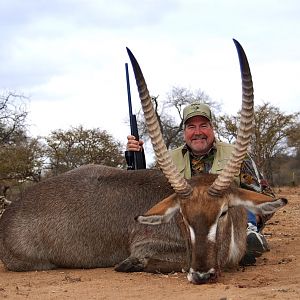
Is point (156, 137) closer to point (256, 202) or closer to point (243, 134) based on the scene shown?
point (243, 134)

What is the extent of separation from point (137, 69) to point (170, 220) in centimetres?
208

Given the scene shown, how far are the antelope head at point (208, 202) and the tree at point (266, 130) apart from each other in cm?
4123

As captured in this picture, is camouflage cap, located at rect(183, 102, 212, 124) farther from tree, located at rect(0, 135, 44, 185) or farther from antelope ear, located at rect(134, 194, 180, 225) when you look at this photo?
tree, located at rect(0, 135, 44, 185)

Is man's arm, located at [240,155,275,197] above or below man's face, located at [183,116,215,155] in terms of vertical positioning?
below

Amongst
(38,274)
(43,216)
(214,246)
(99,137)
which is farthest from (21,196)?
(99,137)

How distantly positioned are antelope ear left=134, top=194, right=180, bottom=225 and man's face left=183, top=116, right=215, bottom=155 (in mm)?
2054

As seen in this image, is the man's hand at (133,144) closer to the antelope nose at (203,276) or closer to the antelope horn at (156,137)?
the antelope horn at (156,137)

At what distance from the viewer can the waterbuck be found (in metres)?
5.93

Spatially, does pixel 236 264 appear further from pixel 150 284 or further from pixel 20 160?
pixel 20 160

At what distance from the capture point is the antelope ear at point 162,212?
6.15m

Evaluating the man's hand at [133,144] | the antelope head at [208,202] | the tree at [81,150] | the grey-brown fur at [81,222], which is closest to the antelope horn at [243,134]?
the antelope head at [208,202]

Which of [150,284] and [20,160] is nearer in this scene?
[150,284]

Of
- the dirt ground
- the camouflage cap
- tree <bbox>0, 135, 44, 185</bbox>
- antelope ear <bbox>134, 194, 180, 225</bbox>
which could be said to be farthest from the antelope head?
tree <bbox>0, 135, 44, 185</bbox>

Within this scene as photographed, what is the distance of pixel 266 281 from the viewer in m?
5.83
